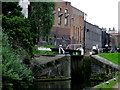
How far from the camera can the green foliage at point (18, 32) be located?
15.6 m

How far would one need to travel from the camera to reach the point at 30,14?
3158 cm

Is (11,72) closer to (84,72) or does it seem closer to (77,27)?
(84,72)

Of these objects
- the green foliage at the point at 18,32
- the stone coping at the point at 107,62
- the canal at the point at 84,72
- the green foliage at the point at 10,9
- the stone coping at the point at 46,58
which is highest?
the green foliage at the point at 10,9

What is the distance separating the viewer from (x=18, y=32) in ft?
52.5

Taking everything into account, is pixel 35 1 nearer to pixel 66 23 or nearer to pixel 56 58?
pixel 66 23

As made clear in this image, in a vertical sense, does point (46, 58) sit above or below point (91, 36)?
below

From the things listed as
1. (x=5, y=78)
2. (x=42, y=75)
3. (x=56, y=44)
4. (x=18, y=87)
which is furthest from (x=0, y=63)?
(x=56, y=44)

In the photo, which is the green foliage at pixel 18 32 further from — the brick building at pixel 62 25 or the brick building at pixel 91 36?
the brick building at pixel 91 36

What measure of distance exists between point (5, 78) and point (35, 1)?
21.8 metres

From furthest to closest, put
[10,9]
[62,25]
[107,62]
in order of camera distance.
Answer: [62,25] → [107,62] → [10,9]

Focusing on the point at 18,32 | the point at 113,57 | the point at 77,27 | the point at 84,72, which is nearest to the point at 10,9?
the point at 18,32

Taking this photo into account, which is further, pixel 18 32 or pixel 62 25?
pixel 62 25

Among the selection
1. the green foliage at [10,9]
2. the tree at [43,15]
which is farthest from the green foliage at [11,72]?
the tree at [43,15]

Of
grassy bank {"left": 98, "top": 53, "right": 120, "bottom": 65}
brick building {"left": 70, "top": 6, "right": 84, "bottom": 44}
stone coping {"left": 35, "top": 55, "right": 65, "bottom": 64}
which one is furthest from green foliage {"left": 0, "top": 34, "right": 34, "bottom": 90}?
brick building {"left": 70, "top": 6, "right": 84, "bottom": 44}
